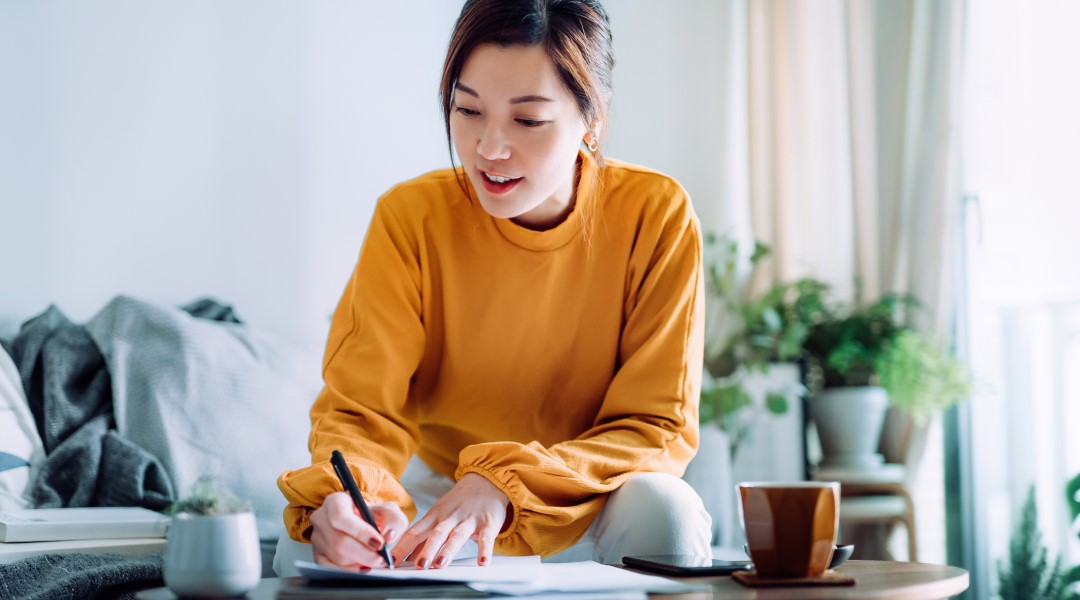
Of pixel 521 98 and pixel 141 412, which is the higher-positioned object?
pixel 521 98

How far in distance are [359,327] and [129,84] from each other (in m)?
1.12

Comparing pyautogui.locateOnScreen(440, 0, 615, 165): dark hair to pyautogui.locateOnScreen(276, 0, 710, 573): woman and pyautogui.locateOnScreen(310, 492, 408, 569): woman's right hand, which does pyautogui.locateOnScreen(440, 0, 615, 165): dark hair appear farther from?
pyautogui.locateOnScreen(310, 492, 408, 569): woman's right hand

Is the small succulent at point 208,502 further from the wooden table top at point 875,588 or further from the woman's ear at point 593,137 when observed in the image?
the woman's ear at point 593,137

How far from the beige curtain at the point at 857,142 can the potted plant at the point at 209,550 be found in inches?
82.4

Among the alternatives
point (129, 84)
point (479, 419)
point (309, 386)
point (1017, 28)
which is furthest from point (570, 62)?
point (1017, 28)

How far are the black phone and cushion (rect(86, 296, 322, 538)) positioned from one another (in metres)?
0.89

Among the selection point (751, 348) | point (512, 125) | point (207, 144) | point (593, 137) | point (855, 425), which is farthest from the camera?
point (751, 348)

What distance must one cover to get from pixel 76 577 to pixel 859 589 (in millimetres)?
842

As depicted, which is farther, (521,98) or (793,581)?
(521,98)

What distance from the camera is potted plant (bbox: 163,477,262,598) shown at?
2.46 ft

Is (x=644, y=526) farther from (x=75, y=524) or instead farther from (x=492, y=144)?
(x=75, y=524)

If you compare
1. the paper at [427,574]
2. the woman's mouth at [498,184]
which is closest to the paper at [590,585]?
the paper at [427,574]

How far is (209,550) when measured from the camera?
754 mm

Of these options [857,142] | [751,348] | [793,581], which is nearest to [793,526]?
[793,581]
